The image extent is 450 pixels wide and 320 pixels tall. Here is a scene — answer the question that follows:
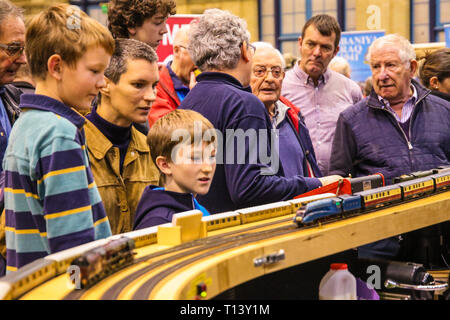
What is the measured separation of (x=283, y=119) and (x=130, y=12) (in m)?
1.49

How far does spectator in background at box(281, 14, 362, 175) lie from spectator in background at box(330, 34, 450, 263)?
957 mm

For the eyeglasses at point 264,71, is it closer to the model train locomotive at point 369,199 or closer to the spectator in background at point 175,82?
the spectator in background at point 175,82

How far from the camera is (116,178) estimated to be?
3.75 metres

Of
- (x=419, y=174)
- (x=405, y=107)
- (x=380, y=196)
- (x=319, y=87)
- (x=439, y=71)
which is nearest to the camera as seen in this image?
(x=380, y=196)

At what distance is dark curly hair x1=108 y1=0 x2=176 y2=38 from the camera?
4852 mm

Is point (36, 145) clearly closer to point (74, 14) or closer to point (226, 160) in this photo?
point (74, 14)

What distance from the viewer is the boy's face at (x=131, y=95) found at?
3.85 metres

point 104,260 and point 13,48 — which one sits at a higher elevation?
point 13,48

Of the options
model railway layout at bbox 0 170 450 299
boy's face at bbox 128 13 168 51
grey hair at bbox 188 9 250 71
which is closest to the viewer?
model railway layout at bbox 0 170 450 299

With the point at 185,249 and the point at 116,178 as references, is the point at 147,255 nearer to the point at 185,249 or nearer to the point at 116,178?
the point at 185,249

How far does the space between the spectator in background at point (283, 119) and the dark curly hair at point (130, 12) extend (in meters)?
1.03

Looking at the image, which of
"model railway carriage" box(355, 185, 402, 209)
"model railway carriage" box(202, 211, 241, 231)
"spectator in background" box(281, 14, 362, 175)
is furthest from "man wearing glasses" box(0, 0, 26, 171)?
"spectator in background" box(281, 14, 362, 175)

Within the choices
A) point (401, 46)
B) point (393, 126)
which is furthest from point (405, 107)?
point (401, 46)

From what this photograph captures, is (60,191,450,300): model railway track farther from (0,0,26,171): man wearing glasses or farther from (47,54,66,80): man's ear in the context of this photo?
(0,0,26,171): man wearing glasses
